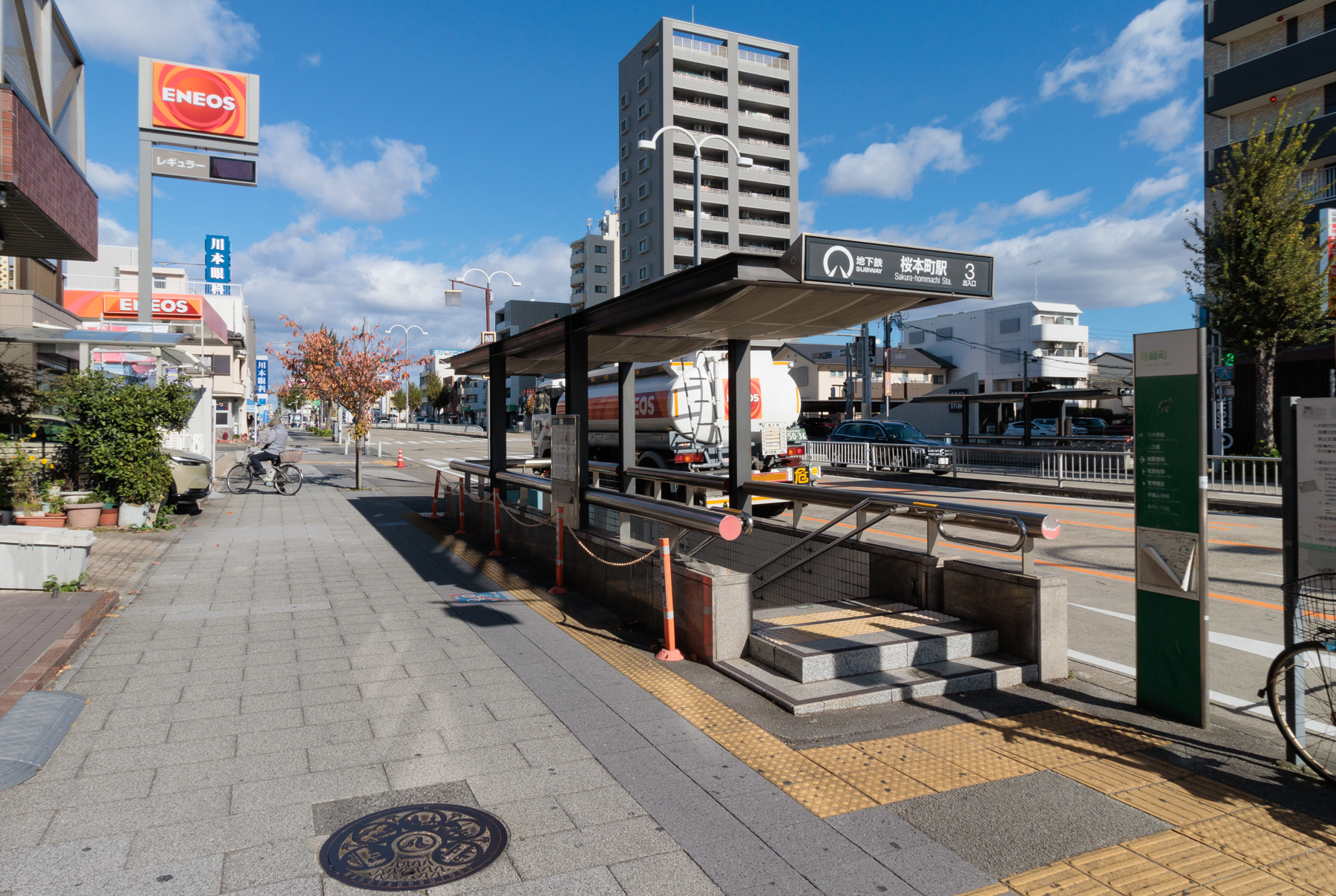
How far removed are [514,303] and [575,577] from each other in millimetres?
106266

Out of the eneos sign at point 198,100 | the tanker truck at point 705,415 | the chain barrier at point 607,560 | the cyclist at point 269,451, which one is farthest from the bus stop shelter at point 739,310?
the eneos sign at point 198,100

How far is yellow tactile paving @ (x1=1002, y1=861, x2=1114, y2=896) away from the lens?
325cm

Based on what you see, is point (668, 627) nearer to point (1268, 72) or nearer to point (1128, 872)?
point (1128, 872)

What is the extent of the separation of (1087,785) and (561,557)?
243 inches

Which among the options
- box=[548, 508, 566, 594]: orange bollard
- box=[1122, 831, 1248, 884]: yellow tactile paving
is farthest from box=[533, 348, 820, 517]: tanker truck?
box=[1122, 831, 1248, 884]: yellow tactile paving

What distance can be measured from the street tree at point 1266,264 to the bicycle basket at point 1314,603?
22.5 m

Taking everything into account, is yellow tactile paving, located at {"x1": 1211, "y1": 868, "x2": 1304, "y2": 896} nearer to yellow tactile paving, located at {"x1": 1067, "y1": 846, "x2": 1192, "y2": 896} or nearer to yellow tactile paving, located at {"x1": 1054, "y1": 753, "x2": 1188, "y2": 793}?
yellow tactile paving, located at {"x1": 1067, "y1": 846, "x2": 1192, "y2": 896}

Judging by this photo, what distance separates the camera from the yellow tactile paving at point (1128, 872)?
3.26 meters

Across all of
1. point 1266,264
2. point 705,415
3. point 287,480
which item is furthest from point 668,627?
→ point 1266,264

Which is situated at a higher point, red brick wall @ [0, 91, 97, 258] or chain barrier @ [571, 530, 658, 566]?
red brick wall @ [0, 91, 97, 258]

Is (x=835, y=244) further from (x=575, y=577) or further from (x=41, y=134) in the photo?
(x=41, y=134)

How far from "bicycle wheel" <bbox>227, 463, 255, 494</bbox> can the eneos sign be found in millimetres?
8463

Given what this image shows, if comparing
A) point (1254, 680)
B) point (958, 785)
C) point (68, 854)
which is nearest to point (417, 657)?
point (68, 854)

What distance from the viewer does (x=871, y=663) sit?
5809mm
